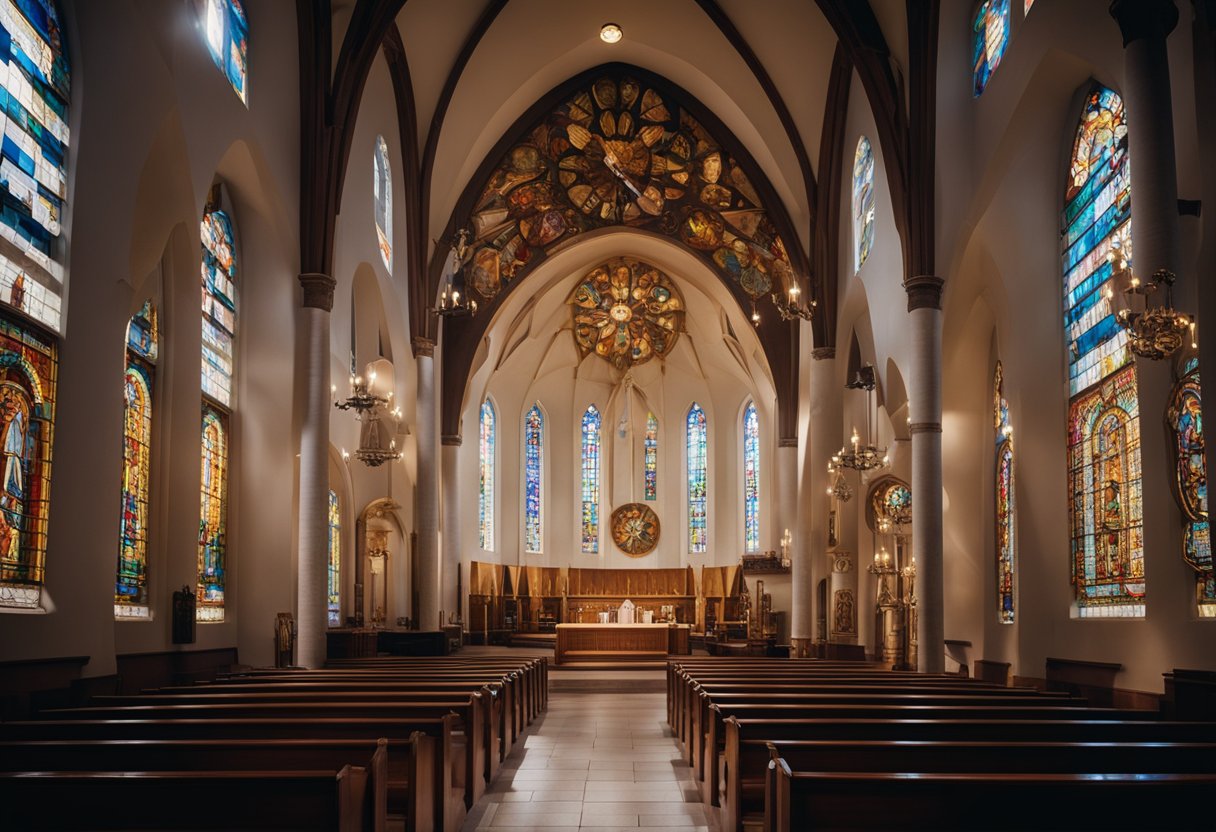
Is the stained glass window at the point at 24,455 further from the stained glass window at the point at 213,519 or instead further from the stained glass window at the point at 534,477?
the stained glass window at the point at 534,477

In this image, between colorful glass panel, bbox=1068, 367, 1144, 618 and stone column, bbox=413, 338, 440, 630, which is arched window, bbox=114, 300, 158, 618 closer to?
stone column, bbox=413, 338, 440, 630

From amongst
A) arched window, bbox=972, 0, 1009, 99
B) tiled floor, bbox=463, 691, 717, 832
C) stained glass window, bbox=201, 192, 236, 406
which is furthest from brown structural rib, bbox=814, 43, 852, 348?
stained glass window, bbox=201, 192, 236, 406

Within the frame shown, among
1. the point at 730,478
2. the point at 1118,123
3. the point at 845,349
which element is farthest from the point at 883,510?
the point at 730,478

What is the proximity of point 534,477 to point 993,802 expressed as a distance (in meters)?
33.0

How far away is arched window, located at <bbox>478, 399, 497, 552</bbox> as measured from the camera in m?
34.6

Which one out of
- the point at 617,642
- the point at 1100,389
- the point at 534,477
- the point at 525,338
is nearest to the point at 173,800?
the point at 1100,389

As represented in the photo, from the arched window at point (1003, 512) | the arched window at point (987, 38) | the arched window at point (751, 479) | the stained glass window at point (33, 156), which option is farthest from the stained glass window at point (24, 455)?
the arched window at point (751, 479)

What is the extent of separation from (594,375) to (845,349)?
51.2ft

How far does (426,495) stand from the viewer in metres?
23.7

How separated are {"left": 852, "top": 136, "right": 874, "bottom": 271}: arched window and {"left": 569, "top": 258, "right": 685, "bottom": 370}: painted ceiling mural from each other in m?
12.2

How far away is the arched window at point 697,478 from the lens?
121 feet

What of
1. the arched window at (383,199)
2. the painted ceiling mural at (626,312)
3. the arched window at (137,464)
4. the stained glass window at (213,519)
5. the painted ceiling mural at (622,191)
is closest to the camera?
the arched window at (137,464)

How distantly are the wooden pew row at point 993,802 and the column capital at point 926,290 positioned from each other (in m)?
11.8

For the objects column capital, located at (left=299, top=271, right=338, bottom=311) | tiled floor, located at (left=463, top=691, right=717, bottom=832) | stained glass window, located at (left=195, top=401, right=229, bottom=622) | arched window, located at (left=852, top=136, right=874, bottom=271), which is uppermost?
arched window, located at (left=852, top=136, right=874, bottom=271)
